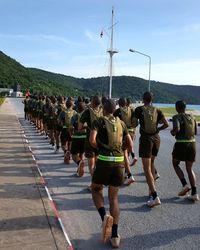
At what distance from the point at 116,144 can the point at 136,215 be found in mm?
1657

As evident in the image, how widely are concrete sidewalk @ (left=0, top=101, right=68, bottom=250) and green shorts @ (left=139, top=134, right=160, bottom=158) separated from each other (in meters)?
1.87

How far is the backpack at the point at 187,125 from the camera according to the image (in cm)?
820

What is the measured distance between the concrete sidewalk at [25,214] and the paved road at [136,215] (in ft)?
0.86

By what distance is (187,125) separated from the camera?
8.20 metres

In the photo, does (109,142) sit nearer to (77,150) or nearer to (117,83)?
(77,150)

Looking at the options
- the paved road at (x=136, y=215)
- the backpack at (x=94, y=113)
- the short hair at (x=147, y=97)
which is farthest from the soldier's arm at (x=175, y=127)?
the backpack at (x=94, y=113)

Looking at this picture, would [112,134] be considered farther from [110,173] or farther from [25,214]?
[25,214]

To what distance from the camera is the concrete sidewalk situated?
5.63m

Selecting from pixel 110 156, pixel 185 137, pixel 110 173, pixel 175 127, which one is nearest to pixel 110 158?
pixel 110 156

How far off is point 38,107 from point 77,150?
11.8 metres

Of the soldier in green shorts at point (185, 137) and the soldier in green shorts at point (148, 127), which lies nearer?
the soldier in green shorts at point (148, 127)

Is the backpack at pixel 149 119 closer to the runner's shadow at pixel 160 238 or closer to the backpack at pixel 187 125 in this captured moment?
the backpack at pixel 187 125

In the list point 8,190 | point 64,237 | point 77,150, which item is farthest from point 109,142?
point 77,150

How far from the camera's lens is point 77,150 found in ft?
34.9
